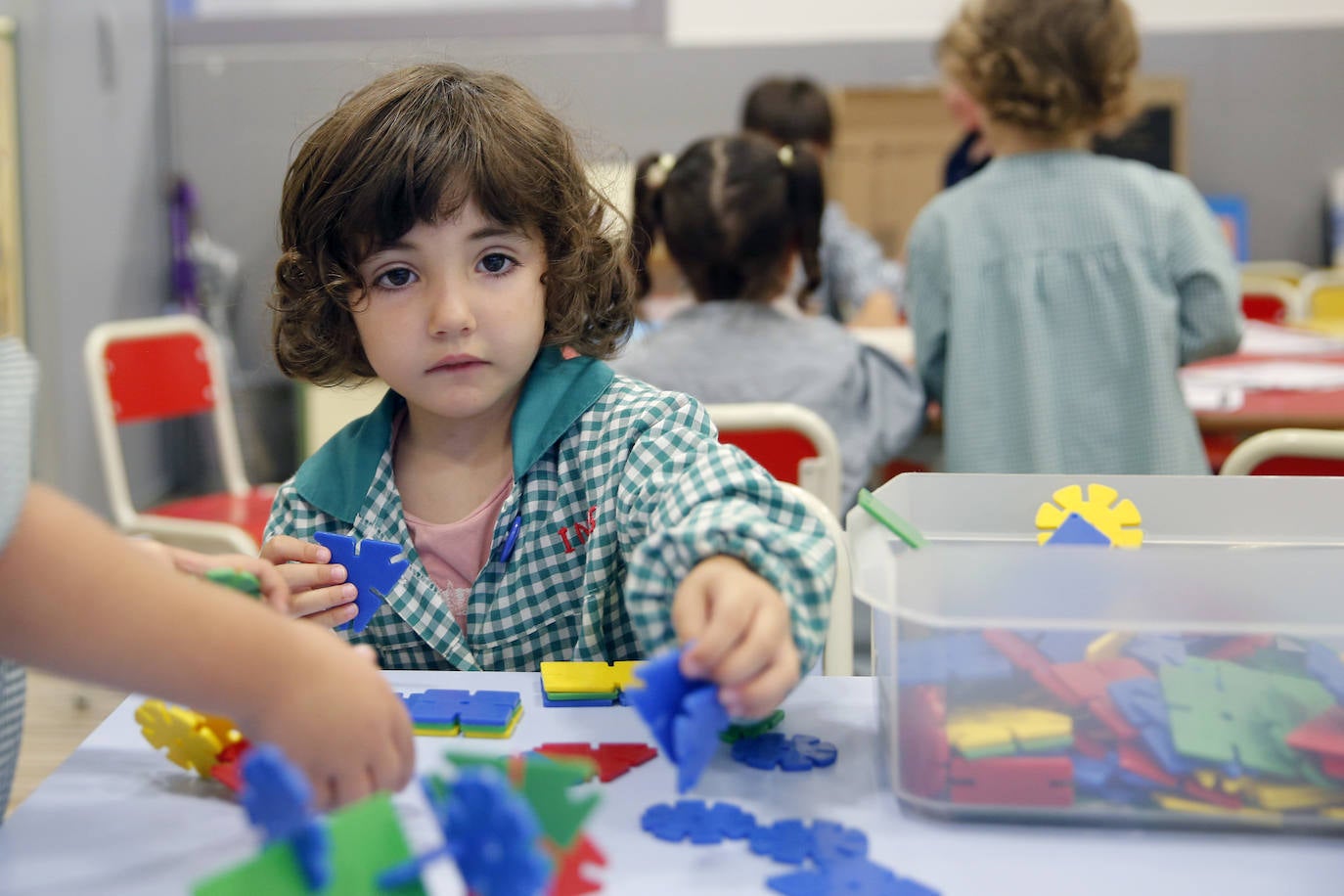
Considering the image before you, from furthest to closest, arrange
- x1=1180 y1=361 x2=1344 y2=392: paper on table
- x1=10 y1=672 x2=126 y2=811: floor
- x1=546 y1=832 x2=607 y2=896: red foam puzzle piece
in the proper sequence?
x1=10 y1=672 x2=126 y2=811: floor → x1=1180 y1=361 x2=1344 y2=392: paper on table → x1=546 y1=832 x2=607 y2=896: red foam puzzle piece

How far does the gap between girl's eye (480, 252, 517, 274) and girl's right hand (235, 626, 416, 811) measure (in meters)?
0.46

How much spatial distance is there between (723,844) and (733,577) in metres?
0.13

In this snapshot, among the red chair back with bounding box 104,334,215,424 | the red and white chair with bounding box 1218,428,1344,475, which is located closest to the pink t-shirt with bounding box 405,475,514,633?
the red and white chair with bounding box 1218,428,1344,475

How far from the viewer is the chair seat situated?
7.05 feet

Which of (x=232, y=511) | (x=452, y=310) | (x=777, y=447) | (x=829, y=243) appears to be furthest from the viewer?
(x=829, y=243)

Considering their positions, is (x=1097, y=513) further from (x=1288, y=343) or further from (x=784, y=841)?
(x=1288, y=343)

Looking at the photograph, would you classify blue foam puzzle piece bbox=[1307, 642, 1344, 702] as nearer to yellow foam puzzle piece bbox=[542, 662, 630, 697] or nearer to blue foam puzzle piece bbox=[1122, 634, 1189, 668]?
blue foam puzzle piece bbox=[1122, 634, 1189, 668]

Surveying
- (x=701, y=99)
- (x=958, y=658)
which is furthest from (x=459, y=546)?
(x=701, y=99)

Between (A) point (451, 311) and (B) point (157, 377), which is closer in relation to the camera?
(A) point (451, 311)

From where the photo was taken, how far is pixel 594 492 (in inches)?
38.2

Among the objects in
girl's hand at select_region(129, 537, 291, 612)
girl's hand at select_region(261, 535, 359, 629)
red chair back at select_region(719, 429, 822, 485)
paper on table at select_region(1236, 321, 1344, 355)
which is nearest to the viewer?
girl's hand at select_region(129, 537, 291, 612)

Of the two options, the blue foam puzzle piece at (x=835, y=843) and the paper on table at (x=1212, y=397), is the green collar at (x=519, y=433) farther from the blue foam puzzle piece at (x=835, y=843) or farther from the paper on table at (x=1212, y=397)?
the paper on table at (x=1212, y=397)

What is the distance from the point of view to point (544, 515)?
0.98 m

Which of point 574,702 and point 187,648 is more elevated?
point 187,648
